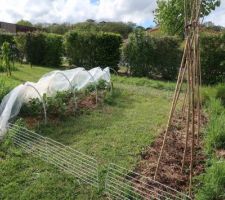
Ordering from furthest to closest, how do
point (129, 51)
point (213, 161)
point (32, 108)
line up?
point (129, 51), point (32, 108), point (213, 161)

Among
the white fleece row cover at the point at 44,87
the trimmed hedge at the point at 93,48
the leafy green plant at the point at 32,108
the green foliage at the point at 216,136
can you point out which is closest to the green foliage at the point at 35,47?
the trimmed hedge at the point at 93,48

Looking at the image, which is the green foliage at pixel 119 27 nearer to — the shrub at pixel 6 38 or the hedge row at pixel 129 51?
the shrub at pixel 6 38

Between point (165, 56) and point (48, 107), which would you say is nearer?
point (48, 107)

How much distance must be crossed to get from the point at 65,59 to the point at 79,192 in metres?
16.5

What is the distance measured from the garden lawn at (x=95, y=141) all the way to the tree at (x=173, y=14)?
1031cm

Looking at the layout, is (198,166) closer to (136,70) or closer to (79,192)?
(79,192)

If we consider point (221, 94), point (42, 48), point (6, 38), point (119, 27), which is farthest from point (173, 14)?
point (119, 27)

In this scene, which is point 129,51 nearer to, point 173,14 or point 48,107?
point 173,14

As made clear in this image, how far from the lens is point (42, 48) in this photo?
20.4m

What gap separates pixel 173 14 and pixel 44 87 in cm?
1415

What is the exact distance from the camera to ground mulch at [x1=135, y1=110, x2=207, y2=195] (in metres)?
5.08

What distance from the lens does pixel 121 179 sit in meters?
4.90

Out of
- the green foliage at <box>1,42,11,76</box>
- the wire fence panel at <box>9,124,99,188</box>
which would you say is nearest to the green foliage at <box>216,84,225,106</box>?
the wire fence panel at <box>9,124,99,188</box>

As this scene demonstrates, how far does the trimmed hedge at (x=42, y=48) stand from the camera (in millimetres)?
20000
